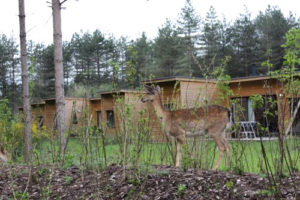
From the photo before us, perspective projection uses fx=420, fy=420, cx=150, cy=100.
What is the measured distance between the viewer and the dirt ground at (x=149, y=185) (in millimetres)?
4453

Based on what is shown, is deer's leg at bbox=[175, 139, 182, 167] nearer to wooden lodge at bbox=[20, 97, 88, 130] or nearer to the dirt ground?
the dirt ground

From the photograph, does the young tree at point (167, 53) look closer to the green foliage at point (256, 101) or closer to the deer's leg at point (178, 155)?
the deer's leg at point (178, 155)

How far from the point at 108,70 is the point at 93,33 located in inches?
280

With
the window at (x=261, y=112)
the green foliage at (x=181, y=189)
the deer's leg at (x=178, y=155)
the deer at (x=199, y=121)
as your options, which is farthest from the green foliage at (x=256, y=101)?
the deer at (x=199, y=121)

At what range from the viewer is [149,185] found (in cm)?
493

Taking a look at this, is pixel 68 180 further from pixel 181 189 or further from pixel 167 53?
pixel 167 53

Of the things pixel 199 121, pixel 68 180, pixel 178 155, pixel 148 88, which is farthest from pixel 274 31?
pixel 68 180

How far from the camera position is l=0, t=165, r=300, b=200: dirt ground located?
445 centimetres

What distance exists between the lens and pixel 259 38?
41406mm

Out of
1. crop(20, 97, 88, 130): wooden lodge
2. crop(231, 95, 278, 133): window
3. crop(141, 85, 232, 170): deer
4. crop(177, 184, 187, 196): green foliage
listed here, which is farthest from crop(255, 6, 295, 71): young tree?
crop(177, 184, 187, 196): green foliage

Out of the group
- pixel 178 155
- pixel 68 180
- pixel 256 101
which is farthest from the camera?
pixel 178 155

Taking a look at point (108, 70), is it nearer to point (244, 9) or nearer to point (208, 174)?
point (244, 9)

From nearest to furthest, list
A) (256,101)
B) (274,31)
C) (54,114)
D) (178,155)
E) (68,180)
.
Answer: (256,101)
(68,180)
(54,114)
(178,155)
(274,31)

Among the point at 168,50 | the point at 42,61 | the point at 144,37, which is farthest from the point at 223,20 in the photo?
the point at 42,61
